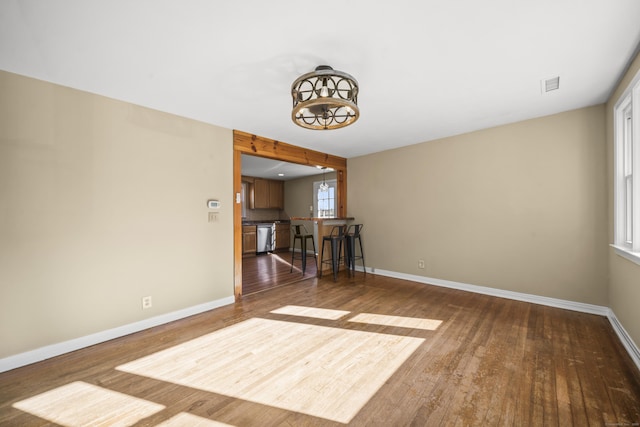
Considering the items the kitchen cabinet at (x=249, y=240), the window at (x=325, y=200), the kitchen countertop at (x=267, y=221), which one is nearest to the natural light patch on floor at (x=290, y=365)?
the kitchen cabinet at (x=249, y=240)

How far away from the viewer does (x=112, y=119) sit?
2574 mm

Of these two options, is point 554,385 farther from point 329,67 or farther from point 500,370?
point 329,67

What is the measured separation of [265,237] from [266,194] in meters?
1.45

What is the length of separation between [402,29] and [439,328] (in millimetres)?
2662

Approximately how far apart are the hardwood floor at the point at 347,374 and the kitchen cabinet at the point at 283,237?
498 centimetres

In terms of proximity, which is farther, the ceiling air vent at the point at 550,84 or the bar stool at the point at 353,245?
the bar stool at the point at 353,245

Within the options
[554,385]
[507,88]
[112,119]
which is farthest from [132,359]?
[507,88]

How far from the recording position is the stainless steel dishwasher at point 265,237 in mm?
7410

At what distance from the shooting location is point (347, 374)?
6.20 ft

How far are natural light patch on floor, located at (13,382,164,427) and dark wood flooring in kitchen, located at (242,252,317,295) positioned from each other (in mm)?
2186

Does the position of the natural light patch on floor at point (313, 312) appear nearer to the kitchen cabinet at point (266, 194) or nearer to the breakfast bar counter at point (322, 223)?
the breakfast bar counter at point (322, 223)

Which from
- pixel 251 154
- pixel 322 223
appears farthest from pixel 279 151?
pixel 322 223

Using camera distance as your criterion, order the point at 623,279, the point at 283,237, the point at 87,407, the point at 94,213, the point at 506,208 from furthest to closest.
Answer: the point at 283,237 → the point at 506,208 → the point at 94,213 → the point at 623,279 → the point at 87,407

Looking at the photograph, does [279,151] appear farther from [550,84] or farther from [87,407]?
[87,407]
